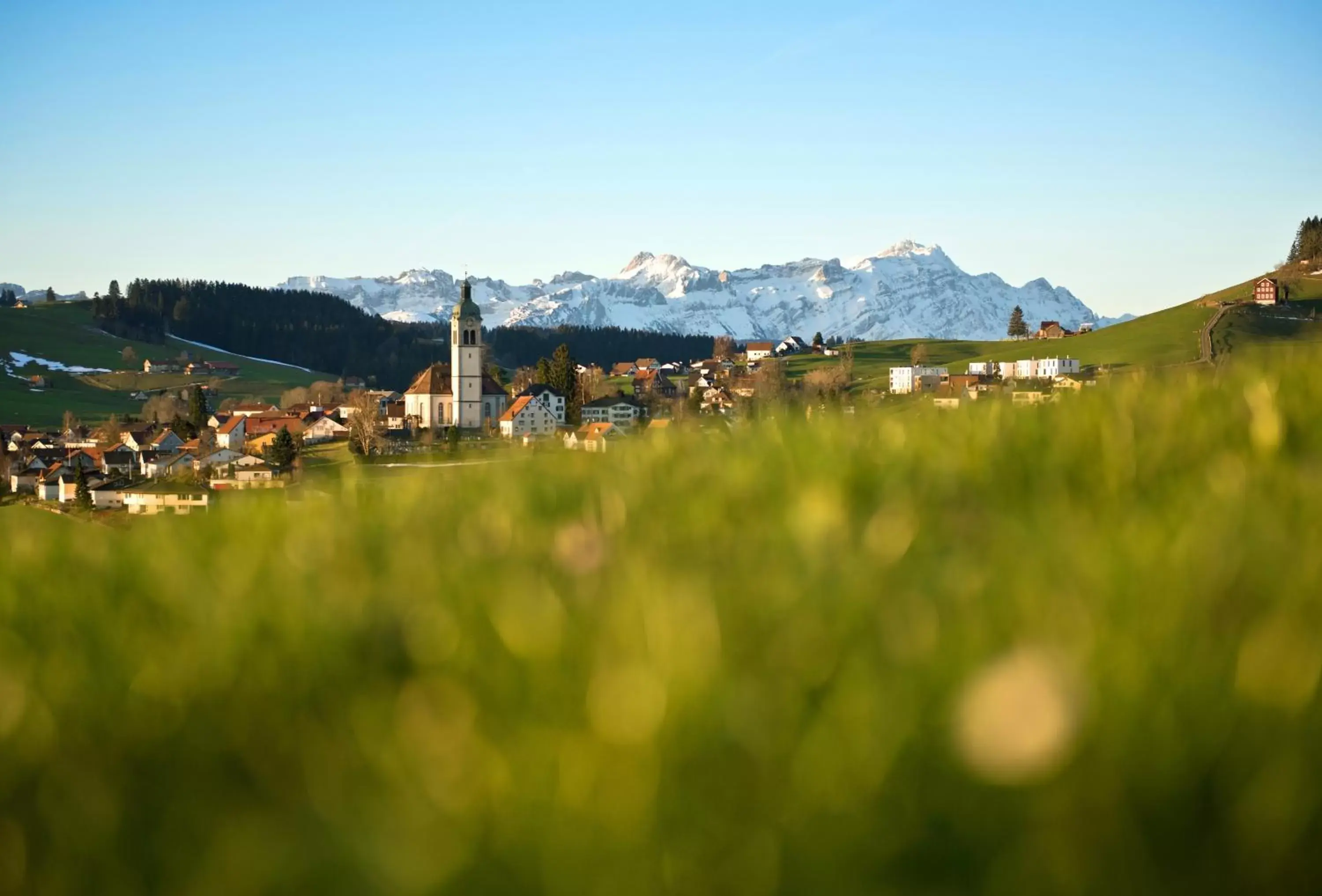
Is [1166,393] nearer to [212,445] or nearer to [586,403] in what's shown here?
[212,445]

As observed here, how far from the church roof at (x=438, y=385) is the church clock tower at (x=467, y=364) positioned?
1.91 m

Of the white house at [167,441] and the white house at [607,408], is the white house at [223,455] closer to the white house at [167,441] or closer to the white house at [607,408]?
the white house at [167,441]

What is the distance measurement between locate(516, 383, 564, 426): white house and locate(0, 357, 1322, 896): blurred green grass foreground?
131 metres

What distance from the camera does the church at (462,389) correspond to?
152 metres

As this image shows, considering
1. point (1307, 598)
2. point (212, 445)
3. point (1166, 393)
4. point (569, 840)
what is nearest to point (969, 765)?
point (569, 840)

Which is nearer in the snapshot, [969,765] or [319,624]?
[969,765]

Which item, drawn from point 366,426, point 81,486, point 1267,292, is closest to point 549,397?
point 366,426

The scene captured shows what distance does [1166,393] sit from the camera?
6816mm

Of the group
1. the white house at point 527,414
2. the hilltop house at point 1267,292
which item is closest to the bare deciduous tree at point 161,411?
the white house at point 527,414

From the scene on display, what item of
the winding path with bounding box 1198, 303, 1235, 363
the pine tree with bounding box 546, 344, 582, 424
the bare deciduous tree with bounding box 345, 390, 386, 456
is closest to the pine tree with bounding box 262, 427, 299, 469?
the bare deciduous tree with bounding box 345, 390, 386, 456

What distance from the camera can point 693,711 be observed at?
224 centimetres

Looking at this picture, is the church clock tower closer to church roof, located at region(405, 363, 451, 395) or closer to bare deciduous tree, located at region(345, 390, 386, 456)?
church roof, located at region(405, 363, 451, 395)

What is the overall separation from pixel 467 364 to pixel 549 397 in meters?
18.3

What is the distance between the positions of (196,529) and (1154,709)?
455 centimetres
